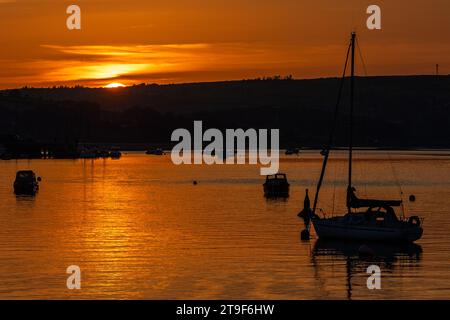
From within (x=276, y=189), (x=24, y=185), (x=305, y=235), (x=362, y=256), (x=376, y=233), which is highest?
(x=24, y=185)

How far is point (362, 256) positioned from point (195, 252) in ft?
31.7

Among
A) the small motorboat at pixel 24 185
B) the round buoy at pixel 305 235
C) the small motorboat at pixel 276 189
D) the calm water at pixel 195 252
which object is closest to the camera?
the calm water at pixel 195 252

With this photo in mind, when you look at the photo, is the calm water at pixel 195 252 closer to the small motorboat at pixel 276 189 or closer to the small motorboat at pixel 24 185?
the small motorboat at pixel 276 189

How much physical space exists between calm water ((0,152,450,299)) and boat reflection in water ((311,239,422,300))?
62 millimetres

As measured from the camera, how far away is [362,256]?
186ft

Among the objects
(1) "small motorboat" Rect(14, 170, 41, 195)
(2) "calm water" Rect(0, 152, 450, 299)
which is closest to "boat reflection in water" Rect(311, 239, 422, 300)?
(2) "calm water" Rect(0, 152, 450, 299)

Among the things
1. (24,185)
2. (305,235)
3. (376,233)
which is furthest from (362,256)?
(24,185)

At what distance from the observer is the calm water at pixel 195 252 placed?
45.1 meters

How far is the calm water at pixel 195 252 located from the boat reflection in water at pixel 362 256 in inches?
2.4

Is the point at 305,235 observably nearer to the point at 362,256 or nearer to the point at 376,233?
the point at 376,233

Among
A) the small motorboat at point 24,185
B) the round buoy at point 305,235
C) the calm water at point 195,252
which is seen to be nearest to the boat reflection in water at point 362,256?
the calm water at point 195,252

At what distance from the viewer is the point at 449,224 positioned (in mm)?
78625

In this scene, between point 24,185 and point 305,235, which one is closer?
point 305,235
